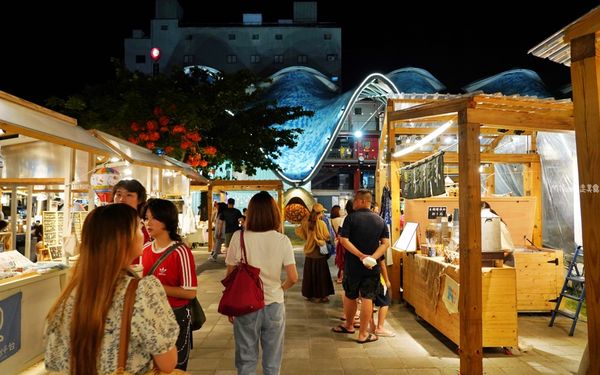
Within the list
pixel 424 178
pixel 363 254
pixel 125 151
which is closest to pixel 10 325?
pixel 125 151

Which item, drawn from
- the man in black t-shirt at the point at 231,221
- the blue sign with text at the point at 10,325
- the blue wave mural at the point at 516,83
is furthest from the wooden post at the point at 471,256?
the blue wave mural at the point at 516,83

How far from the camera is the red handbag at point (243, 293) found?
9.73 ft

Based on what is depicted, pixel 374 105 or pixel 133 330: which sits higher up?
pixel 374 105

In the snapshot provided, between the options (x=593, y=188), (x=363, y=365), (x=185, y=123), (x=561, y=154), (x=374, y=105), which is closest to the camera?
(x=593, y=188)

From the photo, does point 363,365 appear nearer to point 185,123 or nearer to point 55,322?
point 55,322

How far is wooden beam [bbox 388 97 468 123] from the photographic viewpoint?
414 cm

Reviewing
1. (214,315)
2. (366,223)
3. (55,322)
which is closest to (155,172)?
(214,315)

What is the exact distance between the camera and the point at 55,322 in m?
1.59

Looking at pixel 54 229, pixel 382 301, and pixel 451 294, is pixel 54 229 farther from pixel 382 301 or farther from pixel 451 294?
pixel 451 294

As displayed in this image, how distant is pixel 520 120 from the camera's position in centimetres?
424

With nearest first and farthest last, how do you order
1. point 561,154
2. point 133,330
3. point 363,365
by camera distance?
point 133,330 → point 363,365 → point 561,154

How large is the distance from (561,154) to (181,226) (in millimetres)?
9515

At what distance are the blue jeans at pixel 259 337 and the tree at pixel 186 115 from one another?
809 cm

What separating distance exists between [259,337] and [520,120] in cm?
332
